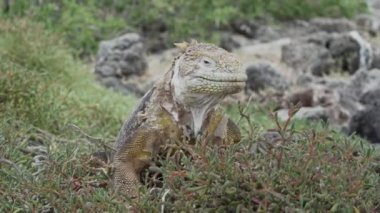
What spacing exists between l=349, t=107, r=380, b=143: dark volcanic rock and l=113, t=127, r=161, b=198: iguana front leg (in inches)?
234

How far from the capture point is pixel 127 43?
14445 mm

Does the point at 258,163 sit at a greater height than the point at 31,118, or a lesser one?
greater

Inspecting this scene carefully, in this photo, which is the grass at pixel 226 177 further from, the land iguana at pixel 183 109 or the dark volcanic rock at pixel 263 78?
the dark volcanic rock at pixel 263 78

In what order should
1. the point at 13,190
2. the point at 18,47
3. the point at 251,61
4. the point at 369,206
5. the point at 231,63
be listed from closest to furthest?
the point at 369,206 → the point at 13,190 → the point at 231,63 → the point at 18,47 → the point at 251,61

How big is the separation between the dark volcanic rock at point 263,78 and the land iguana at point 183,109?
8.49 m

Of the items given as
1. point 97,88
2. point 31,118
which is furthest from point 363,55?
point 31,118

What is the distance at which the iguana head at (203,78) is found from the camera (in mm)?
4887

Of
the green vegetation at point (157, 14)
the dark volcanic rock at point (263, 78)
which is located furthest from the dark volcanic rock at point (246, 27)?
the dark volcanic rock at point (263, 78)

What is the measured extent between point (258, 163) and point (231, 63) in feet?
3.00

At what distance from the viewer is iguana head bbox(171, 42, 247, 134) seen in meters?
4.89

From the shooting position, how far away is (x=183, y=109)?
509 centimetres

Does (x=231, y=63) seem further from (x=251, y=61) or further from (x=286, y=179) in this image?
(x=251, y=61)

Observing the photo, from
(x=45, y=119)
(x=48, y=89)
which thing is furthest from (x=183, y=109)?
(x=48, y=89)

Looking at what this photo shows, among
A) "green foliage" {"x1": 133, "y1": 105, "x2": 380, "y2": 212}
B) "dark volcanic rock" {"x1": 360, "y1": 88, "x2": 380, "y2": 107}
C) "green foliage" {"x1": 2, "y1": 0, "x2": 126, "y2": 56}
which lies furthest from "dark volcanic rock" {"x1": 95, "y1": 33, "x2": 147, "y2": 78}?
"green foliage" {"x1": 133, "y1": 105, "x2": 380, "y2": 212}
